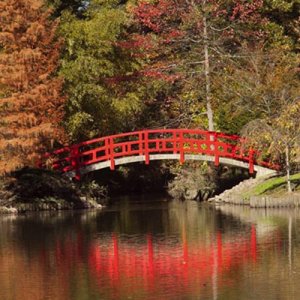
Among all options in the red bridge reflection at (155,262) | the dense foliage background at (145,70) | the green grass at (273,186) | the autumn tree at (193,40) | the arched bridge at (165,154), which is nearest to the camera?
the red bridge reflection at (155,262)

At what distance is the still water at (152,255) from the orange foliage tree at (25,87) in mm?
3457

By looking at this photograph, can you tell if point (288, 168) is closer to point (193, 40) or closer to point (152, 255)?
point (193, 40)

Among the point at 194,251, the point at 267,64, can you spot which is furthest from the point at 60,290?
the point at 267,64

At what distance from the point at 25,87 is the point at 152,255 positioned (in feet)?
59.6

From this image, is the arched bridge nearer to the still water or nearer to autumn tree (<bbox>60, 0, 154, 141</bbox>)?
autumn tree (<bbox>60, 0, 154, 141</bbox>)

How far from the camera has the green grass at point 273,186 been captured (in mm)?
44375

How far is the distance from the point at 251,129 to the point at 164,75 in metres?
10.4

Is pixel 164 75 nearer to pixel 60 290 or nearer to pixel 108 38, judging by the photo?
pixel 108 38

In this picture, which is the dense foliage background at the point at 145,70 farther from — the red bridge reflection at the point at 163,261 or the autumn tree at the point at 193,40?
the red bridge reflection at the point at 163,261

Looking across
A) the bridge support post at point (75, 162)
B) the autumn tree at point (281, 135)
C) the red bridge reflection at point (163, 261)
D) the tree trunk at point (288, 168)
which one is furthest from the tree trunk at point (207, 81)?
the red bridge reflection at point (163, 261)

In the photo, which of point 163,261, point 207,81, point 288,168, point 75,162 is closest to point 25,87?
point 75,162

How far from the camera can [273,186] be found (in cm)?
4500

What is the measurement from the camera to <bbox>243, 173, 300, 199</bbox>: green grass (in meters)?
44.4

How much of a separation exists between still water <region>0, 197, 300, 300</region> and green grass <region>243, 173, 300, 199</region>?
1.85m
